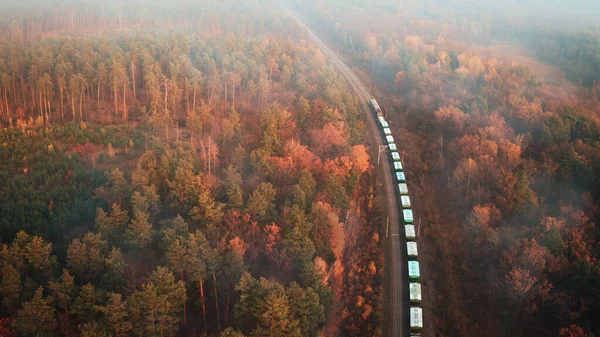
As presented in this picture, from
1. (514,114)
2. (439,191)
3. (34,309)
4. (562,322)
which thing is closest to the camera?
(34,309)

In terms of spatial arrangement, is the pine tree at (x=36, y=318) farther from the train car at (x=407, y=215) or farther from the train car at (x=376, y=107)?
the train car at (x=376, y=107)

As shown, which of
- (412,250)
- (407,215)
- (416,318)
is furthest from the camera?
(407,215)

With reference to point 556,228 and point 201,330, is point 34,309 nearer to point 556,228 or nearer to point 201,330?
point 201,330

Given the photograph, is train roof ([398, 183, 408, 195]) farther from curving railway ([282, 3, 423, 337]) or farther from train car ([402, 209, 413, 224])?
train car ([402, 209, 413, 224])

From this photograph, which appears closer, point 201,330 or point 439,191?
point 201,330

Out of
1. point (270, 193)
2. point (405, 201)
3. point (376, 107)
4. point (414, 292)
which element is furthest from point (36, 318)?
point (376, 107)

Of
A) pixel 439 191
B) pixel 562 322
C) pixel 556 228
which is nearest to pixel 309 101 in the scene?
pixel 439 191

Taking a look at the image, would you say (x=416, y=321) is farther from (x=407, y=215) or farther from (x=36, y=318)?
(x=36, y=318)
